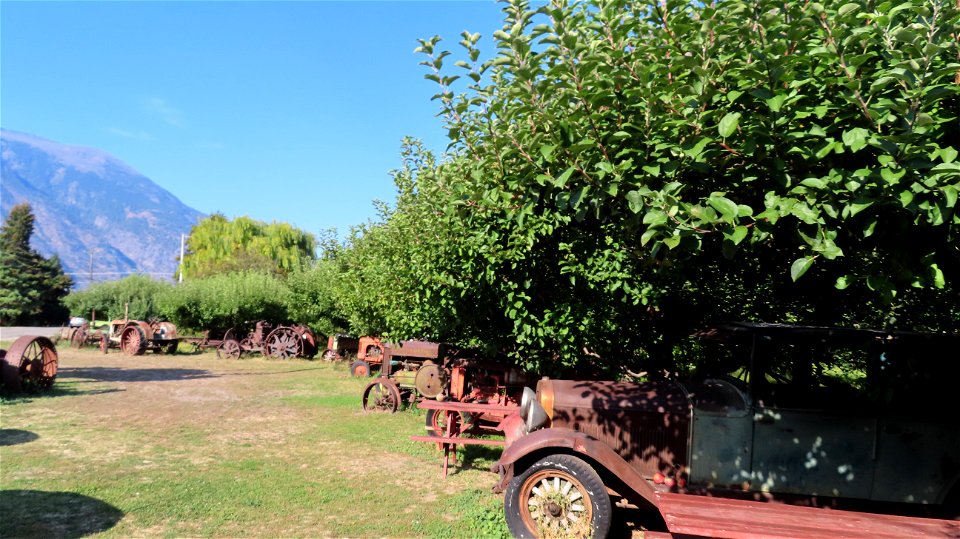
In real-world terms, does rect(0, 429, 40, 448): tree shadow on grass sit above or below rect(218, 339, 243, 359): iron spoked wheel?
below

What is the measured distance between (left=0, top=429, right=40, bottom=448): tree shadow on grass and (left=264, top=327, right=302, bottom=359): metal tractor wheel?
1618 centimetres

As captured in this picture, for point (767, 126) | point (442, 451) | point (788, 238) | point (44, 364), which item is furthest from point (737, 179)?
point (44, 364)

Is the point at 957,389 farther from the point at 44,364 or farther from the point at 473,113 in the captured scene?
the point at 44,364

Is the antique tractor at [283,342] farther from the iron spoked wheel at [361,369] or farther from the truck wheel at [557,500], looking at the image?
the truck wheel at [557,500]

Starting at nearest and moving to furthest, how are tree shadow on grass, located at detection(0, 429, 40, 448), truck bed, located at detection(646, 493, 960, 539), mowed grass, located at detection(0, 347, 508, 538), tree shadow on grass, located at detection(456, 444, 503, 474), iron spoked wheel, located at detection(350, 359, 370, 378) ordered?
1. truck bed, located at detection(646, 493, 960, 539)
2. mowed grass, located at detection(0, 347, 508, 538)
3. tree shadow on grass, located at detection(456, 444, 503, 474)
4. tree shadow on grass, located at detection(0, 429, 40, 448)
5. iron spoked wheel, located at detection(350, 359, 370, 378)

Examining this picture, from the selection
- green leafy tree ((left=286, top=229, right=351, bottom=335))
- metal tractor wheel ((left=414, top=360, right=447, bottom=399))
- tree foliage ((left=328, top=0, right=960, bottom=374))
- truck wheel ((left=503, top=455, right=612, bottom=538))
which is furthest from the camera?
green leafy tree ((left=286, top=229, right=351, bottom=335))

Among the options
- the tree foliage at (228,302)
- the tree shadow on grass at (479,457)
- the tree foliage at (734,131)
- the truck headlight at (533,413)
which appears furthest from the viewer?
the tree foliage at (228,302)

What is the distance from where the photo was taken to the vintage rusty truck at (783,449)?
15.6 ft

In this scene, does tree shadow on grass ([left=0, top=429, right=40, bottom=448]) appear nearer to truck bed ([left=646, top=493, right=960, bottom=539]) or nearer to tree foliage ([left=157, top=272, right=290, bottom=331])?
truck bed ([left=646, top=493, right=960, bottom=539])

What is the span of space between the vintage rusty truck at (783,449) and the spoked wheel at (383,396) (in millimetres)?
6464

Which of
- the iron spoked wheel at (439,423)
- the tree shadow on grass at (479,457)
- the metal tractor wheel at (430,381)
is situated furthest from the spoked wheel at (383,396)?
the tree shadow on grass at (479,457)

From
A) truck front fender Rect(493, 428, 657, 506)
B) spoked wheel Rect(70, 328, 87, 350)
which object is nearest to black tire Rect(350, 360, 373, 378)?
truck front fender Rect(493, 428, 657, 506)

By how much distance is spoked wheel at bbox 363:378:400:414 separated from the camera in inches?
452

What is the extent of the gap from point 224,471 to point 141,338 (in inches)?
772
